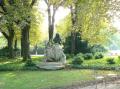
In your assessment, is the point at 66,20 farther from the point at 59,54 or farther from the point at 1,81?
the point at 1,81

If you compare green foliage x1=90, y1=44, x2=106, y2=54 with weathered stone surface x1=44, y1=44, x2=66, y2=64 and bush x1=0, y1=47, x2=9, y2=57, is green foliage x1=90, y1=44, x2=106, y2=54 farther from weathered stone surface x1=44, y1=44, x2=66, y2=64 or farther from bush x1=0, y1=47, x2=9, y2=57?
weathered stone surface x1=44, y1=44, x2=66, y2=64

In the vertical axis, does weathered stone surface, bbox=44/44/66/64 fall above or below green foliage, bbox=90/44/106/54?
below

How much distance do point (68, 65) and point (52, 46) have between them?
2921 mm

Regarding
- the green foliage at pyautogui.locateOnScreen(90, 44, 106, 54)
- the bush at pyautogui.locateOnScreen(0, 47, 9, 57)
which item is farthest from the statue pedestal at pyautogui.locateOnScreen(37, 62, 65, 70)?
the bush at pyautogui.locateOnScreen(0, 47, 9, 57)

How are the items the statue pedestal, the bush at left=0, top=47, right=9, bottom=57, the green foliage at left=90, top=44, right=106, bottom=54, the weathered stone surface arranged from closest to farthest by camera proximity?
the statue pedestal
the weathered stone surface
the green foliage at left=90, top=44, right=106, bottom=54
the bush at left=0, top=47, right=9, bottom=57

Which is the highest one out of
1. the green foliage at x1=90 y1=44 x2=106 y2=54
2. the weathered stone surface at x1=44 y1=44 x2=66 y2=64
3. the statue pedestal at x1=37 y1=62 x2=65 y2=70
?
the green foliage at x1=90 y1=44 x2=106 y2=54

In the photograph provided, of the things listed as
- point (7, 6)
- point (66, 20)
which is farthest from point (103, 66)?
point (66, 20)

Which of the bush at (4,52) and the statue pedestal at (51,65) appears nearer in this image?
the statue pedestal at (51,65)

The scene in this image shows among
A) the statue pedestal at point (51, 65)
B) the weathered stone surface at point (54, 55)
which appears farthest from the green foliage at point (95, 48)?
the statue pedestal at point (51, 65)

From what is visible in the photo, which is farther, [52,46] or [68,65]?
[52,46]

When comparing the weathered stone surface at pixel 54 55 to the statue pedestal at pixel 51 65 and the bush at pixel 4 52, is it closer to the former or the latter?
the statue pedestal at pixel 51 65

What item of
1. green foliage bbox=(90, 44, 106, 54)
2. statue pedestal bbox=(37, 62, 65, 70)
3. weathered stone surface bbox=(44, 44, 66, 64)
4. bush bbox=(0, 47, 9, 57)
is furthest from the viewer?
bush bbox=(0, 47, 9, 57)

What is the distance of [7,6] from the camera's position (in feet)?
92.4

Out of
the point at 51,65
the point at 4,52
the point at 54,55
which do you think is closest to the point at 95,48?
the point at 4,52
